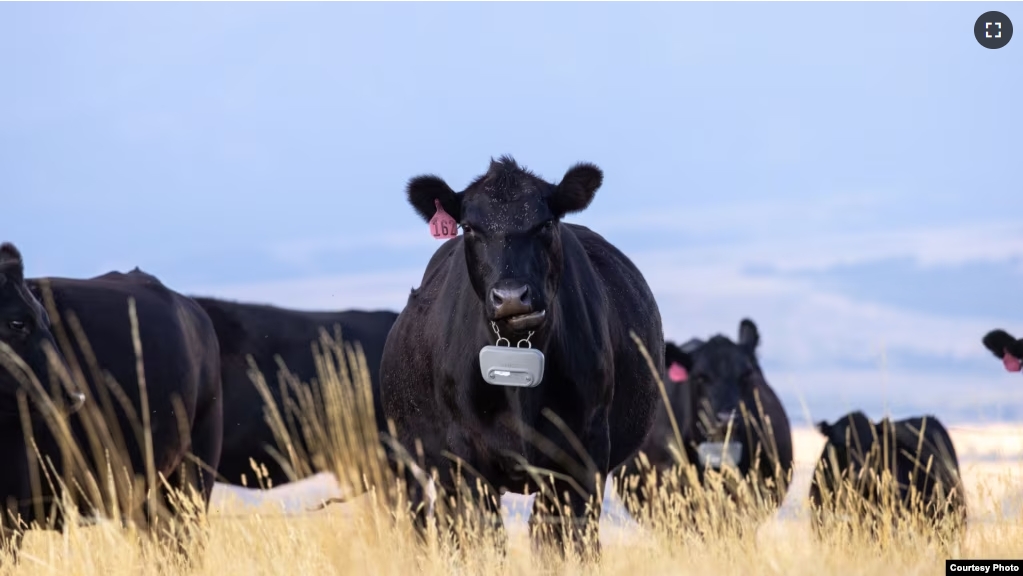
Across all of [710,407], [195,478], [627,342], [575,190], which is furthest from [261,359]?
[575,190]

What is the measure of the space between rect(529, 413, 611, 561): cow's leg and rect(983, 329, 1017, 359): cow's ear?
3.75m

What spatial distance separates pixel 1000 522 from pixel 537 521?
3.16 metres

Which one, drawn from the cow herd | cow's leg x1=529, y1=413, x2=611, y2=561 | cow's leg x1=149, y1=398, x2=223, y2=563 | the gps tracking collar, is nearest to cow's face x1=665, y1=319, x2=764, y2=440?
the cow herd

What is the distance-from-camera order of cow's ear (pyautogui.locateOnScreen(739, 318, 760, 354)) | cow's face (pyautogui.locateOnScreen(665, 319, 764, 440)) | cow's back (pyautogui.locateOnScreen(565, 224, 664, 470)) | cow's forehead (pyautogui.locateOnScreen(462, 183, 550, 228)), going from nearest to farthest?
cow's forehead (pyautogui.locateOnScreen(462, 183, 550, 228)), cow's back (pyautogui.locateOnScreen(565, 224, 664, 470)), cow's face (pyautogui.locateOnScreen(665, 319, 764, 440)), cow's ear (pyautogui.locateOnScreen(739, 318, 760, 354))

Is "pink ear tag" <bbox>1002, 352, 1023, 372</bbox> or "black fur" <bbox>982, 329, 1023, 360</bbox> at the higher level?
"black fur" <bbox>982, 329, 1023, 360</bbox>

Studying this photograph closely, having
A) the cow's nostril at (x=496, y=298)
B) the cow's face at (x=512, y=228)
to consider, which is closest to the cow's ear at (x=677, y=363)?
the cow's face at (x=512, y=228)

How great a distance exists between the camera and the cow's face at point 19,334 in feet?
28.5

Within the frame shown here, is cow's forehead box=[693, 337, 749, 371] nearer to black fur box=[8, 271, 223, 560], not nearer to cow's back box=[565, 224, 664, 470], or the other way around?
cow's back box=[565, 224, 664, 470]

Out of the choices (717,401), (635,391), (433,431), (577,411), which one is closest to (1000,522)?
(635,391)

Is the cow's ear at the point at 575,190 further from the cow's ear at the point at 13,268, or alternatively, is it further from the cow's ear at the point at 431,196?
the cow's ear at the point at 13,268

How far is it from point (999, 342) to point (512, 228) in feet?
14.7

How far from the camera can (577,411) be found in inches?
319

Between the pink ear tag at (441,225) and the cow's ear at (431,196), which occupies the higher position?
the cow's ear at (431,196)

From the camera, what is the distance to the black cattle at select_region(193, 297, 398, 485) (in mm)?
14453
